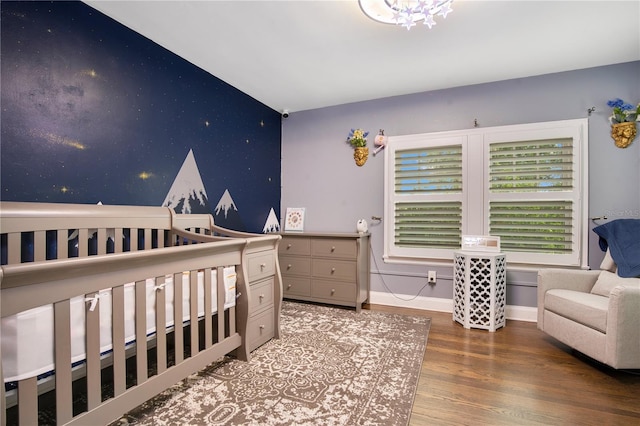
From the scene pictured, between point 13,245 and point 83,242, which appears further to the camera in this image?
point 83,242

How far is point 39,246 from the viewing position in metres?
1.50

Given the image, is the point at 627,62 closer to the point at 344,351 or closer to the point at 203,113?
the point at 344,351

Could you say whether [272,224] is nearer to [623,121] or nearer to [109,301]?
[109,301]

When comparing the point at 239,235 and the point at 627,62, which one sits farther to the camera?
the point at 627,62

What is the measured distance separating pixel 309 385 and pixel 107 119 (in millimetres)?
2024

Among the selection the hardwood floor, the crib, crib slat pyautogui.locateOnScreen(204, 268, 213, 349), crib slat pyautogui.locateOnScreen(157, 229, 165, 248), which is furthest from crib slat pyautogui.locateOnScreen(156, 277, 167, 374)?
the hardwood floor

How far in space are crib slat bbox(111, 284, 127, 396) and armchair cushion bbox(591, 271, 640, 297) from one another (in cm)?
289

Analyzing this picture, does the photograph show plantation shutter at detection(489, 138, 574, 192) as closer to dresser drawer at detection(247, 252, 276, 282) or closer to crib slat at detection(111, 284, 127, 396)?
dresser drawer at detection(247, 252, 276, 282)

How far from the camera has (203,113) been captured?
2625 mm

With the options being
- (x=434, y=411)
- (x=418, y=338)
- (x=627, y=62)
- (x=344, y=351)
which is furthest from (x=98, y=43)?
(x=627, y=62)

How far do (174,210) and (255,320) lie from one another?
41.1 inches

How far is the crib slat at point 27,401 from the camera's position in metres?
0.97

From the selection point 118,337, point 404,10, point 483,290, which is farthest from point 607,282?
point 118,337

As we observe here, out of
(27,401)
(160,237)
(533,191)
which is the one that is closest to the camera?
(27,401)
